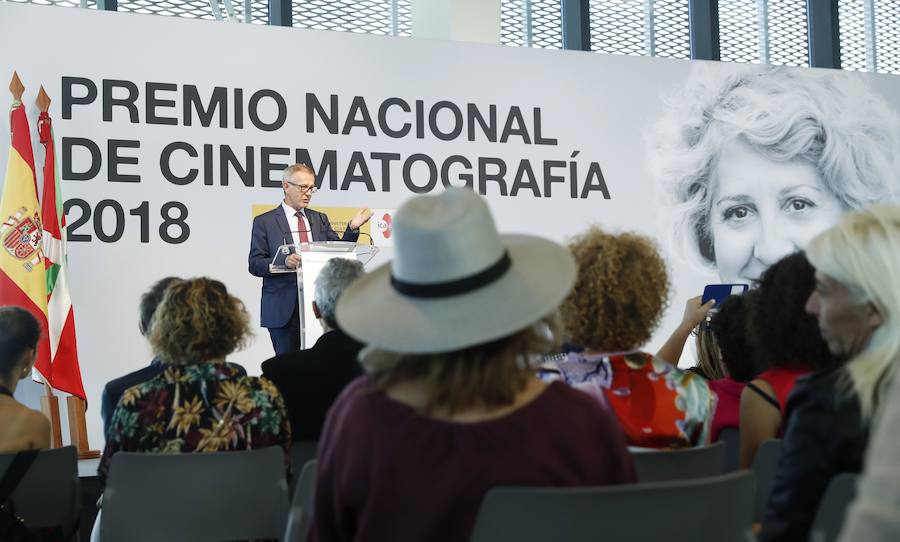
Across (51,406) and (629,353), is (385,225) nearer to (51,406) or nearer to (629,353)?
(51,406)

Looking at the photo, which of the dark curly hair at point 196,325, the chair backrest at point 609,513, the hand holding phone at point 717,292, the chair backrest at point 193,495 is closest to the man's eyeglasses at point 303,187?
the hand holding phone at point 717,292

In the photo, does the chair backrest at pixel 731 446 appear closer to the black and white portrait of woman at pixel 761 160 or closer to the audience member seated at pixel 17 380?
the audience member seated at pixel 17 380

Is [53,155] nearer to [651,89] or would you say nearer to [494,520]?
[651,89]

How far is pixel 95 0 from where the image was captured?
693cm

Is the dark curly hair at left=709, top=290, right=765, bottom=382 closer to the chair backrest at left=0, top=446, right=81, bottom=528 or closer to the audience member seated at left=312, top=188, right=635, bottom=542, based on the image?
the audience member seated at left=312, top=188, right=635, bottom=542

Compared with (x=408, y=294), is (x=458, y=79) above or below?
above

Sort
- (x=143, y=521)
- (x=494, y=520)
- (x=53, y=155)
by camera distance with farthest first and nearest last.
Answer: (x=53, y=155) → (x=143, y=521) → (x=494, y=520)

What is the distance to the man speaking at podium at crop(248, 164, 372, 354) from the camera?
5.76 meters

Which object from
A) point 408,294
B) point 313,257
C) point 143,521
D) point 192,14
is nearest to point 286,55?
point 192,14

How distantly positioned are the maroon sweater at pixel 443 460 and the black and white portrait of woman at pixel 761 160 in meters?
6.31

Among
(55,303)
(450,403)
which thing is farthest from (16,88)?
(450,403)

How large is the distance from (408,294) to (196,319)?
1362mm

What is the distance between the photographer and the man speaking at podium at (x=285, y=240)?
227 inches

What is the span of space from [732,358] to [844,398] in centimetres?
133
